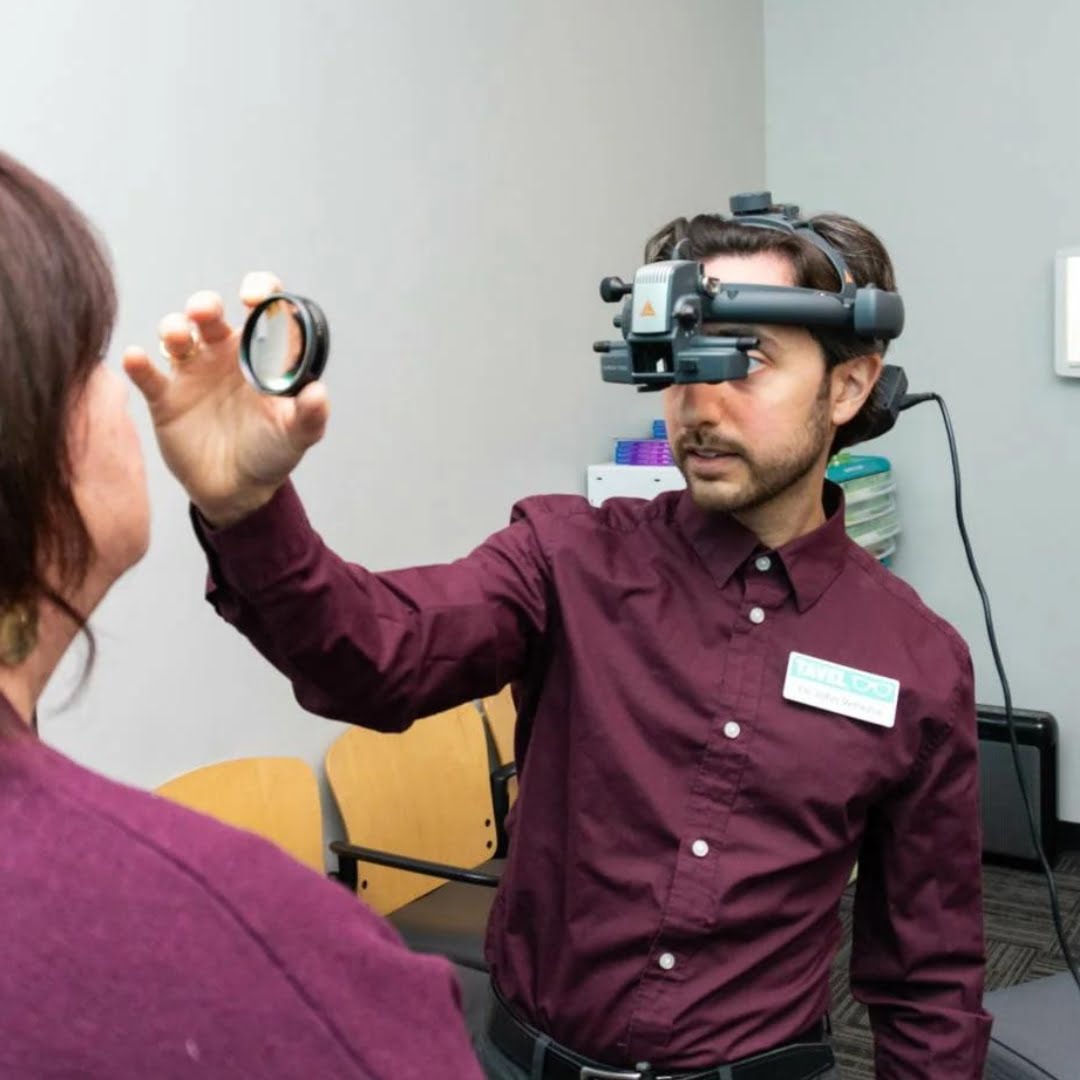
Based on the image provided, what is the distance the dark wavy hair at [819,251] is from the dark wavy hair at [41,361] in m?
0.85

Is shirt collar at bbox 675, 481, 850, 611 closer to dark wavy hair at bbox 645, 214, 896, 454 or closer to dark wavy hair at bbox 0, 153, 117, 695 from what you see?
dark wavy hair at bbox 645, 214, 896, 454

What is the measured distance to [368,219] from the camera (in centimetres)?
249

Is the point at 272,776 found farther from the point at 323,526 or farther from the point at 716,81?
the point at 716,81

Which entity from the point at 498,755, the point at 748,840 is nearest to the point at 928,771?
the point at 748,840

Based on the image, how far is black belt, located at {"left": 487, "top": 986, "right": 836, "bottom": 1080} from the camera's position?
121 centimetres

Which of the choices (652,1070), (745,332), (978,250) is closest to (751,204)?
(745,332)

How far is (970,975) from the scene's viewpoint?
1.33m

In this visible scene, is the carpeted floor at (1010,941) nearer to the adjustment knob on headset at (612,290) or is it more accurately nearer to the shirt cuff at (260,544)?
the adjustment knob on headset at (612,290)

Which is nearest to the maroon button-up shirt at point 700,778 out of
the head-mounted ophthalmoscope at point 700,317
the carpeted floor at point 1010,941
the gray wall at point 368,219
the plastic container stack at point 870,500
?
the head-mounted ophthalmoscope at point 700,317

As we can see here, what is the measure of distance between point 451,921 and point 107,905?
1.84 m

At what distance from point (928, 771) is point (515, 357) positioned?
182 centimetres

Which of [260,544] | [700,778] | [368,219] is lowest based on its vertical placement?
[700,778]

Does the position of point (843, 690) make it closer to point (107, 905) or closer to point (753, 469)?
point (753, 469)

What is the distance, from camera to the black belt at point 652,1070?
1.21 meters
